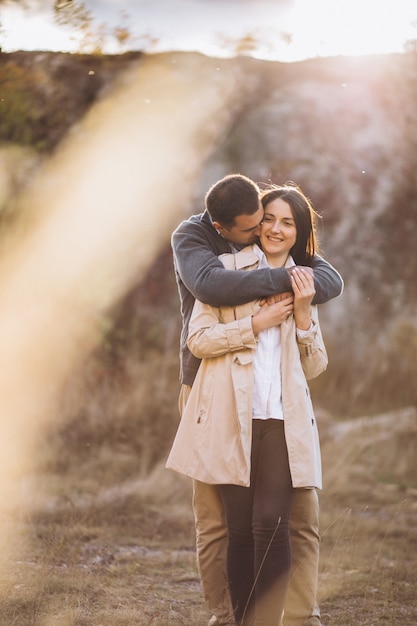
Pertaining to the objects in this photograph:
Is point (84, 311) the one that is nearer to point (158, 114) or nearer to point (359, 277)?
point (158, 114)

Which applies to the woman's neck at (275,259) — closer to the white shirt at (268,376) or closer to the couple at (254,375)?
the couple at (254,375)

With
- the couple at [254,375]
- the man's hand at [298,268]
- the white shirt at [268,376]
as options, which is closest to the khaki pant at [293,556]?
the couple at [254,375]

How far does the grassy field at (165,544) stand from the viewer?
3929 millimetres

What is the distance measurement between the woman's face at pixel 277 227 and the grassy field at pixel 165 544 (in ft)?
5.79

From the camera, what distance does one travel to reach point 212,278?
3.04 metres

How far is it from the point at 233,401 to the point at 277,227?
680 millimetres

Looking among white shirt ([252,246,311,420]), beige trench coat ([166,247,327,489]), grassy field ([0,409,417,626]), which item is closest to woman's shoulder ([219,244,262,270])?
beige trench coat ([166,247,327,489])

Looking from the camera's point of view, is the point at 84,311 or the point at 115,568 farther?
the point at 84,311

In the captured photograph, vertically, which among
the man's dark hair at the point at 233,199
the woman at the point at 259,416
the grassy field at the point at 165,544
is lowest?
the grassy field at the point at 165,544

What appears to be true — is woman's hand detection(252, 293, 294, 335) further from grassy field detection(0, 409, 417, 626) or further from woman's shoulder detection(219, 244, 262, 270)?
grassy field detection(0, 409, 417, 626)

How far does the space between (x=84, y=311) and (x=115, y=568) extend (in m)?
3.58

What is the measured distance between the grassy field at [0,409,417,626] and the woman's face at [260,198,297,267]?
1.77 meters

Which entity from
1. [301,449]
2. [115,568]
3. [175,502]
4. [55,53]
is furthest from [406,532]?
[55,53]

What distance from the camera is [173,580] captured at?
4.66 metres
